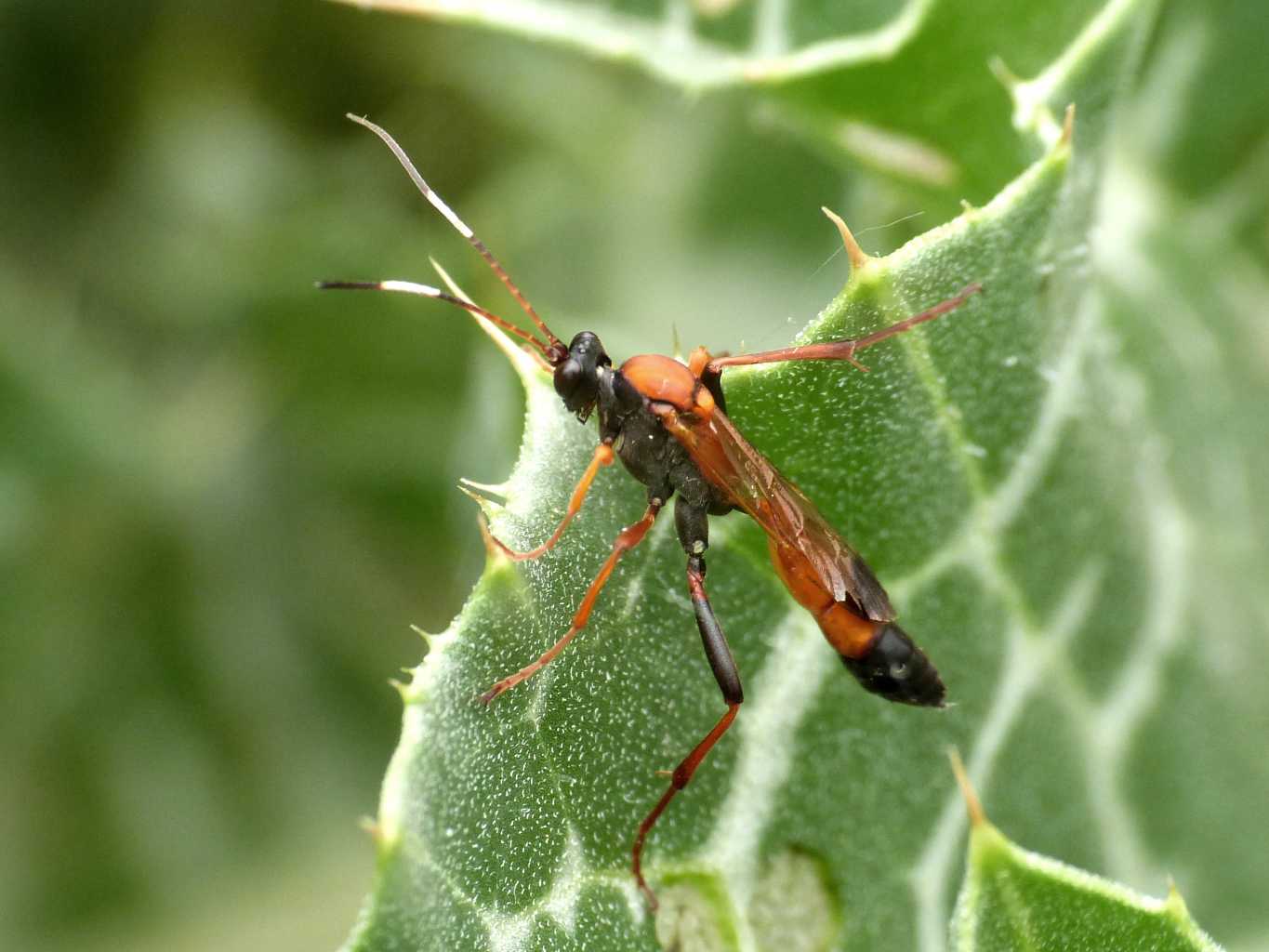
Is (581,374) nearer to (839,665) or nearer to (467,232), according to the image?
(467,232)

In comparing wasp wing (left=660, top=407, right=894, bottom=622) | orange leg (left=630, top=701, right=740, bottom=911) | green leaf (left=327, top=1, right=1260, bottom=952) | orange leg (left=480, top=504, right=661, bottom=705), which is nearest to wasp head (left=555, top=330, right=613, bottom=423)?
wasp wing (left=660, top=407, right=894, bottom=622)

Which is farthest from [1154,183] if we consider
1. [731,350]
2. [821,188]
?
[731,350]

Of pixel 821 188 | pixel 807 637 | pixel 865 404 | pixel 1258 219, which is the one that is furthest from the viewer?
pixel 821 188

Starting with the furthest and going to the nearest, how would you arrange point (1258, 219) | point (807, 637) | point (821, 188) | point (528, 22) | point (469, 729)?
point (821, 188) < point (1258, 219) < point (528, 22) < point (807, 637) < point (469, 729)

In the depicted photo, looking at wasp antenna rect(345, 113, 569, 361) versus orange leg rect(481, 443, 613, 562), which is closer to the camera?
orange leg rect(481, 443, 613, 562)

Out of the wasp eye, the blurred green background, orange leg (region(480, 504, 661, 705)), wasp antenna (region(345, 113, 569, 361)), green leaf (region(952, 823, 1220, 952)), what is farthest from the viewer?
the blurred green background

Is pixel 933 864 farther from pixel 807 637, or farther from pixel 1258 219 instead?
pixel 1258 219

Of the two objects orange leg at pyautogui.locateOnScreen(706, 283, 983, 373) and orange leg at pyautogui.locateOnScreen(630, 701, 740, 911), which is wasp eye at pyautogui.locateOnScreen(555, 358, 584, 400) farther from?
orange leg at pyautogui.locateOnScreen(630, 701, 740, 911)
